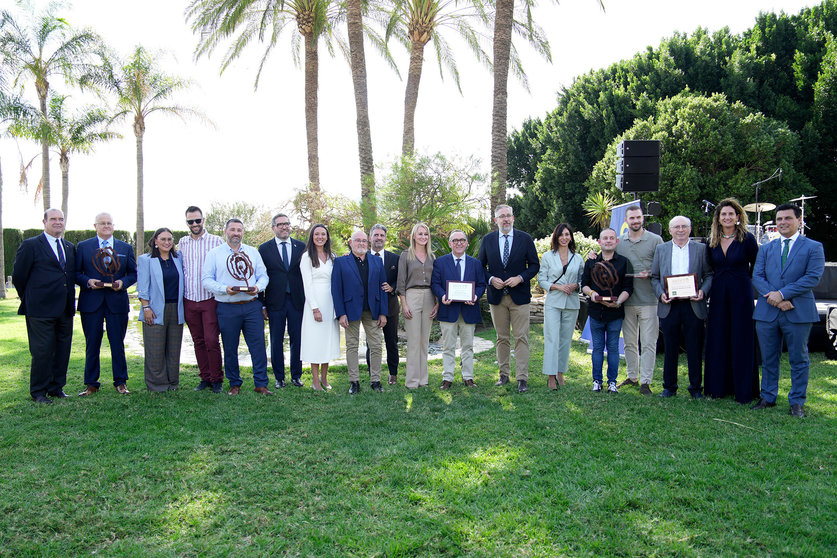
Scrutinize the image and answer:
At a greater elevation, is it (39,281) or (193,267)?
(193,267)

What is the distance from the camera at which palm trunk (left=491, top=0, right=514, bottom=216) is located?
14.4 meters

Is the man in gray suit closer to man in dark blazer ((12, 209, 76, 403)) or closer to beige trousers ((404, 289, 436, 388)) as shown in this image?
beige trousers ((404, 289, 436, 388))

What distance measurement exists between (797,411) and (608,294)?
7.09 feet

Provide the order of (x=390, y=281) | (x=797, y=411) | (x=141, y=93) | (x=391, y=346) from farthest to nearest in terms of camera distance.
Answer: (x=141, y=93), (x=391, y=346), (x=390, y=281), (x=797, y=411)

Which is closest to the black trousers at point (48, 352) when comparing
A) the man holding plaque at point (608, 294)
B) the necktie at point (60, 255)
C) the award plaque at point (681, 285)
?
the necktie at point (60, 255)

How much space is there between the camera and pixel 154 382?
22.5 feet

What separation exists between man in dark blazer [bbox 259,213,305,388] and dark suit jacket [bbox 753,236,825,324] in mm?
5316

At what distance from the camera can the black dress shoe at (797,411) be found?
216 inches

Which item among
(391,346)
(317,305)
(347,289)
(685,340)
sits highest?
(347,289)

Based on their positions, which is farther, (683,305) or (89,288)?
(89,288)

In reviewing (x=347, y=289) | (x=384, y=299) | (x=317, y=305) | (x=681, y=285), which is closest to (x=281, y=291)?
(x=317, y=305)

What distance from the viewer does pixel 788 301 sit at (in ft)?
18.3

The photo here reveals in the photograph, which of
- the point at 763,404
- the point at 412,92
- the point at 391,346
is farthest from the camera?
the point at 412,92

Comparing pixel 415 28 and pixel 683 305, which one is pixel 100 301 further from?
pixel 415 28
